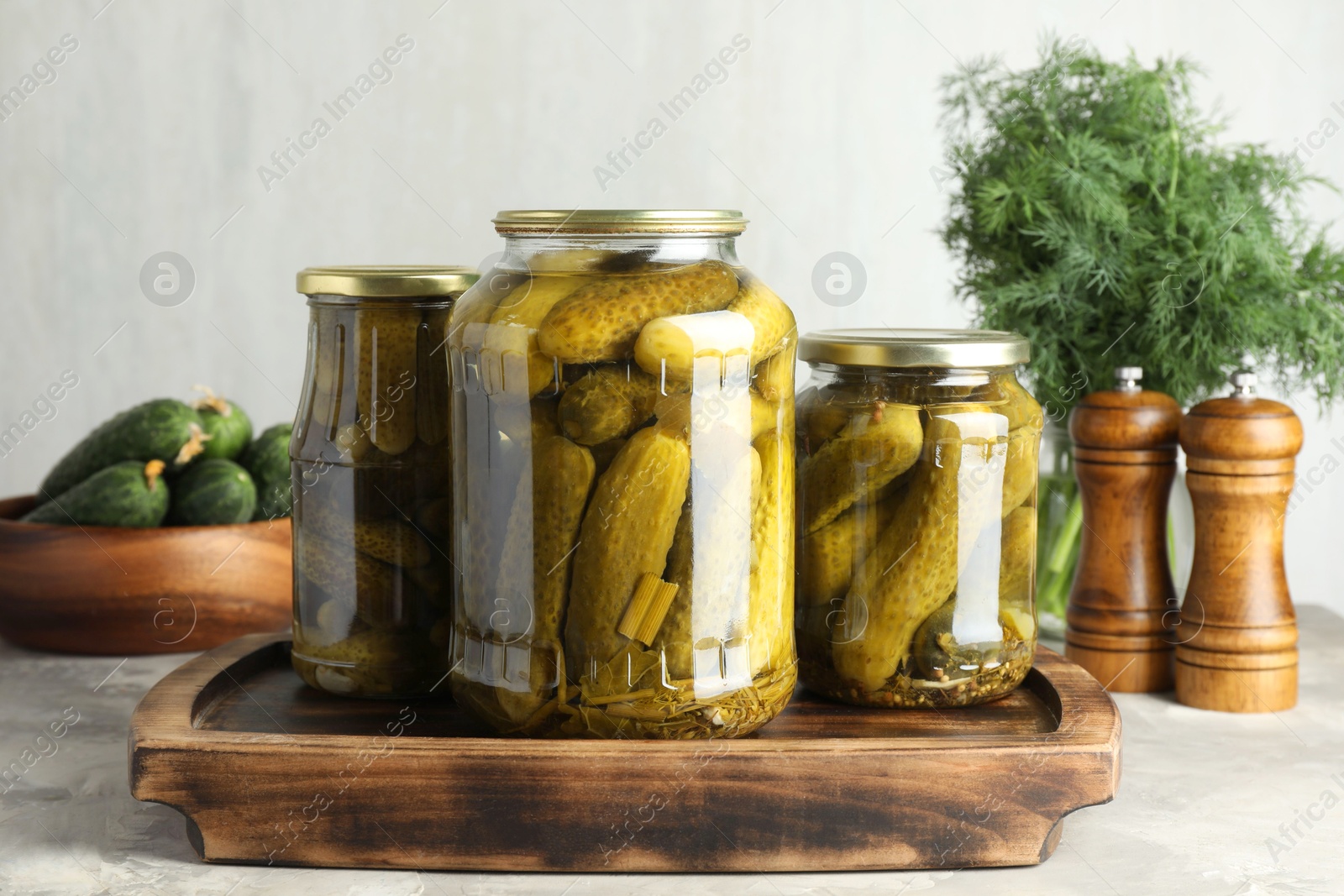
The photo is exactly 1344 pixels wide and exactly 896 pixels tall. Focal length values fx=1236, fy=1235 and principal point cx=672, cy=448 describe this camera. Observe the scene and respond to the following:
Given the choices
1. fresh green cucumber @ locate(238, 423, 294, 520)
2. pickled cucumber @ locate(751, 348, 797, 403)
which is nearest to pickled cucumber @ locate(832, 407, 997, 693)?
pickled cucumber @ locate(751, 348, 797, 403)

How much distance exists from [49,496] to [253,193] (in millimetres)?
701

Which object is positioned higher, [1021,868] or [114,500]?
[114,500]

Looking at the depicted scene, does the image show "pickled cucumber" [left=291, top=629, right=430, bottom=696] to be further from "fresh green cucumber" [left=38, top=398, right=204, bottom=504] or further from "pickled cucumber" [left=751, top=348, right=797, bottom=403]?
"fresh green cucumber" [left=38, top=398, right=204, bottom=504]

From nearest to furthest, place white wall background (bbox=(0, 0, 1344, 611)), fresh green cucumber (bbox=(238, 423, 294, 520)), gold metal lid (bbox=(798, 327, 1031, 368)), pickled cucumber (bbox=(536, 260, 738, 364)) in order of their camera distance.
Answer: pickled cucumber (bbox=(536, 260, 738, 364)), gold metal lid (bbox=(798, 327, 1031, 368)), fresh green cucumber (bbox=(238, 423, 294, 520)), white wall background (bbox=(0, 0, 1344, 611))

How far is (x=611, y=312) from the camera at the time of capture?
67 cm

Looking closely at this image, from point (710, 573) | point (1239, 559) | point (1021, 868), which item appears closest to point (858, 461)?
point (710, 573)

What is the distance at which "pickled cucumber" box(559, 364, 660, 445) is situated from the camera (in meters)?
0.68

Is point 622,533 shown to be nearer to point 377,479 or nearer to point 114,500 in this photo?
point 377,479

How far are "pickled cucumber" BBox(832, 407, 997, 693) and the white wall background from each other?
2.84 ft

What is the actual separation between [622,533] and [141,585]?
62cm

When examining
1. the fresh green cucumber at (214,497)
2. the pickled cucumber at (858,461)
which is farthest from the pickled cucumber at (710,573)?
the fresh green cucumber at (214,497)

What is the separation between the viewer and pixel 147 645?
1.16m

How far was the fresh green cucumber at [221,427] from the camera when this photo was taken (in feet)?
4.01

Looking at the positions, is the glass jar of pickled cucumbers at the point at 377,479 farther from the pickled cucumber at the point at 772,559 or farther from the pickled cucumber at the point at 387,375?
the pickled cucumber at the point at 772,559
